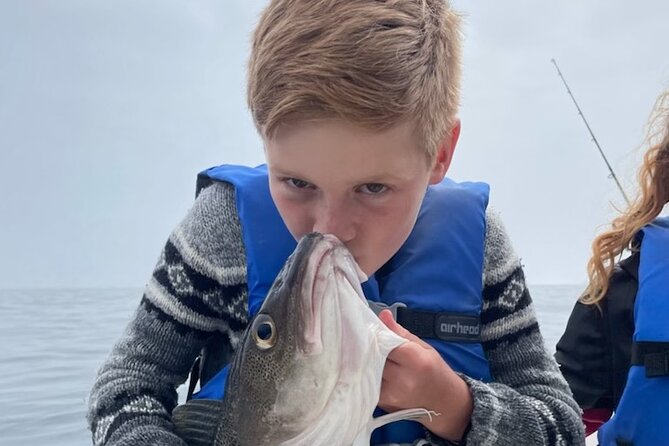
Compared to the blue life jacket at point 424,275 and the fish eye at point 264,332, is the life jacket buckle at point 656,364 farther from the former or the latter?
the fish eye at point 264,332

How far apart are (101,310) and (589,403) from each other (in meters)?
15.1

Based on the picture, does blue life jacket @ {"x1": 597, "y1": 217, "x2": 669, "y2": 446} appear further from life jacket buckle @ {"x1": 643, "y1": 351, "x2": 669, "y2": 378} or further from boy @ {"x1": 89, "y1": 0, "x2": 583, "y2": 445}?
boy @ {"x1": 89, "y1": 0, "x2": 583, "y2": 445}

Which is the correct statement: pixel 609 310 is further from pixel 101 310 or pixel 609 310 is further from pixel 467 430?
pixel 101 310

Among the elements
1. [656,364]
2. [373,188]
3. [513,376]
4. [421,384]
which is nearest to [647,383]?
[656,364]

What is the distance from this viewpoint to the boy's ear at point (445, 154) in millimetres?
2307

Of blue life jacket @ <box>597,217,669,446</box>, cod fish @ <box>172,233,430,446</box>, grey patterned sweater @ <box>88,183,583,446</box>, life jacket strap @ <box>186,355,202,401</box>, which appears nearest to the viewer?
cod fish @ <box>172,233,430,446</box>

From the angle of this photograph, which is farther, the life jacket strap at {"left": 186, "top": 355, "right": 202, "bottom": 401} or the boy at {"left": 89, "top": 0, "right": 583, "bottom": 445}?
the life jacket strap at {"left": 186, "top": 355, "right": 202, "bottom": 401}

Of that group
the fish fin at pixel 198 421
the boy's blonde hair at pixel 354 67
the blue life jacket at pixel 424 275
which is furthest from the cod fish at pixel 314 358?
the blue life jacket at pixel 424 275

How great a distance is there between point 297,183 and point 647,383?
1915mm

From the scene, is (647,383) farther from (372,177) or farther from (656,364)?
(372,177)

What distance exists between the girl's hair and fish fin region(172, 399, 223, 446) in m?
2.13

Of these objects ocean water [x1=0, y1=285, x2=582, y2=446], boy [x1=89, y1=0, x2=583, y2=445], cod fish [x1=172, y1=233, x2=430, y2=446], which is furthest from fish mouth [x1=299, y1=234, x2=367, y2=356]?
ocean water [x1=0, y1=285, x2=582, y2=446]

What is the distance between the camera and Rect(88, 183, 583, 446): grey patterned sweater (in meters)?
2.26

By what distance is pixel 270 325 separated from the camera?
5.99 feet
